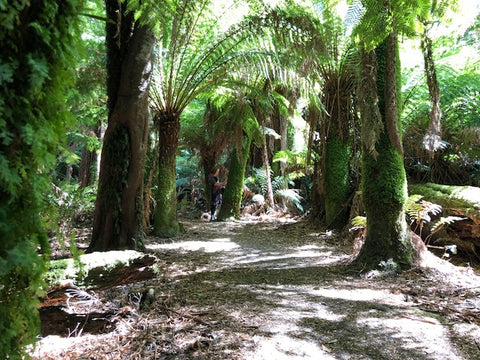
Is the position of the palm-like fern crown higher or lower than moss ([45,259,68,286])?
higher

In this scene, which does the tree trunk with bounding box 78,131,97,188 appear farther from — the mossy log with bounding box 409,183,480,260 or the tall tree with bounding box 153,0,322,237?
the mossy log with bounding box 409,183,480,260

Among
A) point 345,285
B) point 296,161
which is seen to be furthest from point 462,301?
point 296,161

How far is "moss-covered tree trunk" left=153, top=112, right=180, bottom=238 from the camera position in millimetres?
6527

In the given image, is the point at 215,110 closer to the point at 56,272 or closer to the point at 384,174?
the point at 384,174

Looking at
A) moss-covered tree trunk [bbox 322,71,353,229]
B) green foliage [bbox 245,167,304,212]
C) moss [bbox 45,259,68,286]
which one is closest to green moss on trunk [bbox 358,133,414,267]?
moss-covered tree trunk [bbox 322,71,353,229]

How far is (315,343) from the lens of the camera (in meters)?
2.03

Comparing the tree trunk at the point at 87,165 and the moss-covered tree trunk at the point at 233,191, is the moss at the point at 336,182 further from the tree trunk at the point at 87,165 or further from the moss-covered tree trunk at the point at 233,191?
the tree trunk at the point at 87,165

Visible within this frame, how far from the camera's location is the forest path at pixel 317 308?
1966 mm

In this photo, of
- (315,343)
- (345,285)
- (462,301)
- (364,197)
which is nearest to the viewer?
(315,343)

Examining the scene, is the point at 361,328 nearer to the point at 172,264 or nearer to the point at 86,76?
the point at 172,264

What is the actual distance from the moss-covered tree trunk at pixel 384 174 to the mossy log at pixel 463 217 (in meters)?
1.09

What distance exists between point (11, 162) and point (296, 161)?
9.45m

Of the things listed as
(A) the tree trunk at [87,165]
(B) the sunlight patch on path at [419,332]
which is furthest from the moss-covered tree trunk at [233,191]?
(B) the sunlight patch on path at [419,332]

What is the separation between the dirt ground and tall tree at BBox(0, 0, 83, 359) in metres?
0.89
